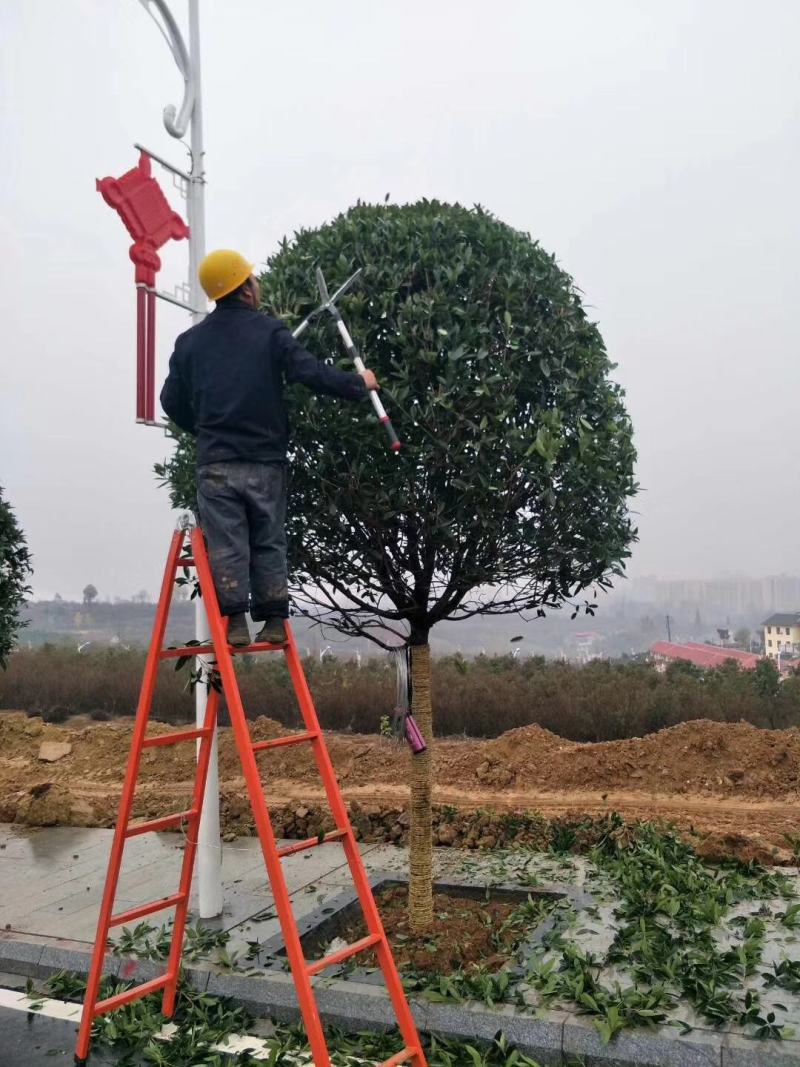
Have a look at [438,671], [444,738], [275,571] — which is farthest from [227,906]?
[438,671]

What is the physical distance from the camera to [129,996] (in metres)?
4.08

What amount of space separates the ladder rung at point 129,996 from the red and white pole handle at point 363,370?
287cm

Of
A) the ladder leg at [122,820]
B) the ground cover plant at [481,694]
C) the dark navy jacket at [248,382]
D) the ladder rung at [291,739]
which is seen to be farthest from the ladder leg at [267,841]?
the ground cover plant at [481,694]

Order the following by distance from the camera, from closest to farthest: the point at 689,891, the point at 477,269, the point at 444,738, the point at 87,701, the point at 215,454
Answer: the point at 215,454 → the point at 477,269 → the point at 689,891 → the point at 444,738 → the point at 87,701

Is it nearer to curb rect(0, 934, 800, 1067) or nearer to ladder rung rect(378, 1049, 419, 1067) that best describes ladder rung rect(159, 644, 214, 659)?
curb rect(0, 934, 800, 1067)

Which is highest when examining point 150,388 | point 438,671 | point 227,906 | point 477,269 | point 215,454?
point 477,269

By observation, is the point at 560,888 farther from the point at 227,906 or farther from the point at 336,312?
the point at 336,312

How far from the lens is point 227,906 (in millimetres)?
5578

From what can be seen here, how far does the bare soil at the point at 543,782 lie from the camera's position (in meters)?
8.06

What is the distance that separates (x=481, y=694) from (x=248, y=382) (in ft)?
30.4

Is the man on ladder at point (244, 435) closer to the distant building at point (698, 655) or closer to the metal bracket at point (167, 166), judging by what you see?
the metal bracket at point (167, 166)

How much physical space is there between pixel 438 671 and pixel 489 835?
256 inches

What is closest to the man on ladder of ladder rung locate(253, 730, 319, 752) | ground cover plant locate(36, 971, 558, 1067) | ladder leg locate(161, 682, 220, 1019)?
ladder rung locate(253, 730, 319, 752)

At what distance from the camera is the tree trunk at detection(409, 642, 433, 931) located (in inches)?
192
